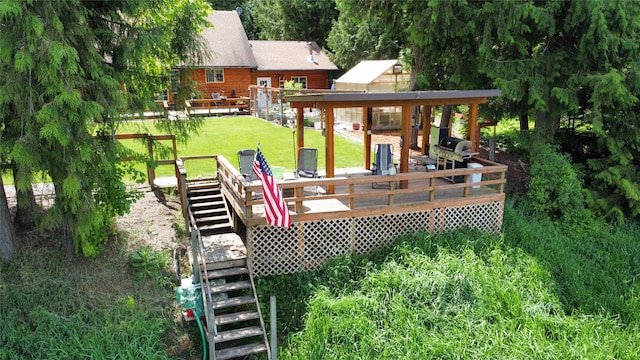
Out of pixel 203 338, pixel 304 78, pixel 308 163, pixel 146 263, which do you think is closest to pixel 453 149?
pixel 308 163

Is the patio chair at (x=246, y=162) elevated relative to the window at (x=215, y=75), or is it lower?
lower

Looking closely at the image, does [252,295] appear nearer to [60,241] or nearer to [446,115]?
[60,241]

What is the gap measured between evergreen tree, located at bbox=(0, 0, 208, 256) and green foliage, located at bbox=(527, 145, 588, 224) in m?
8.15

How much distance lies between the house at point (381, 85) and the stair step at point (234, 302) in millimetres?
13067

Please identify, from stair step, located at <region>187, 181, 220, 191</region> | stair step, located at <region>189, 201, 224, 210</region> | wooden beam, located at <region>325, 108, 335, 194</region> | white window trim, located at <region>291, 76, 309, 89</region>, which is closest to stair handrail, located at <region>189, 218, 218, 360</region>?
stair step, located at <region>189, 201, 224, 210</region>

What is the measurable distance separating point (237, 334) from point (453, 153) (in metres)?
6.01

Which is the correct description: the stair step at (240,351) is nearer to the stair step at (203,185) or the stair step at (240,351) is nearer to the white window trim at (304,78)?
the stair step at (203,185)

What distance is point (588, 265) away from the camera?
9500 millimetres

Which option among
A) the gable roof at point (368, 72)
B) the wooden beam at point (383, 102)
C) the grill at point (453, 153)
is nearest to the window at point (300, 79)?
the gable roof at point (368, 72)

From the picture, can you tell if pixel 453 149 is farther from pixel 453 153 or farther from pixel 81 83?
pixel 81 83

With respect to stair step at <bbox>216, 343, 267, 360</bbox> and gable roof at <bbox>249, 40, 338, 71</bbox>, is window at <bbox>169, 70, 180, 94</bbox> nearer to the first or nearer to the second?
stair step at <bbox>216, 343, 267, 360</bbox>

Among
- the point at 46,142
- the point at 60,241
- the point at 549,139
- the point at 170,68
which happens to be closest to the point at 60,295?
the point at 60,241

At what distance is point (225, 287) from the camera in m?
7.74

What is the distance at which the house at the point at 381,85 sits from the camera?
1967cm
